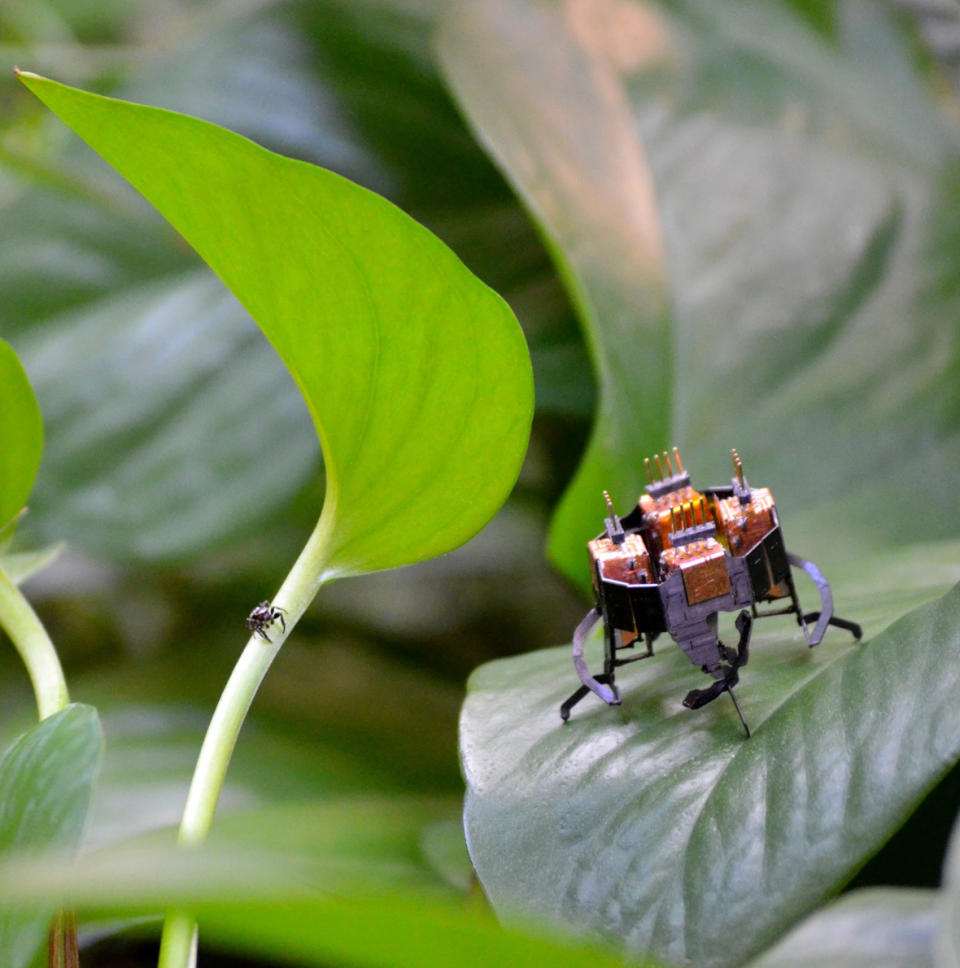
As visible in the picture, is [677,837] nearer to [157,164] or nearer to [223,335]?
[157,164]

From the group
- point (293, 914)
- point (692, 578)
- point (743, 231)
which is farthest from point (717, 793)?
point (743, 231)

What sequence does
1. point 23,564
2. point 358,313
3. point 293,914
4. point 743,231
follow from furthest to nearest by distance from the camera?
point 743,231
point 23,564
point 358,313
point 293,914

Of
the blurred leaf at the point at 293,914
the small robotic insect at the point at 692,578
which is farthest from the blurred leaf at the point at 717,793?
the blurred leaf at the point at 293,914

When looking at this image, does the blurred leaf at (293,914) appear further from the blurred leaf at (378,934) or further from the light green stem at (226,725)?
the light green stem at (226,725)

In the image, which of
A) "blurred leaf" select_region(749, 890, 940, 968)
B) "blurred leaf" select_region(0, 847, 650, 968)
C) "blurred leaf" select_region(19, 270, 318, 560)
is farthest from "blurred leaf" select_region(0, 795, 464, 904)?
"blurred leaf" select_region(19, 270, 318, 560)

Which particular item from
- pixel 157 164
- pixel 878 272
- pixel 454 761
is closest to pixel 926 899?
pixel 157 164

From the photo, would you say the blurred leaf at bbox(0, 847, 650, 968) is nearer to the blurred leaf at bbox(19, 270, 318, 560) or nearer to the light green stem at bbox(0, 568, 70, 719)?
the light green stem at bbox(0, 568, 70, 719)

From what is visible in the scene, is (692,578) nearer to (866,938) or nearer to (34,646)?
(866,938)
